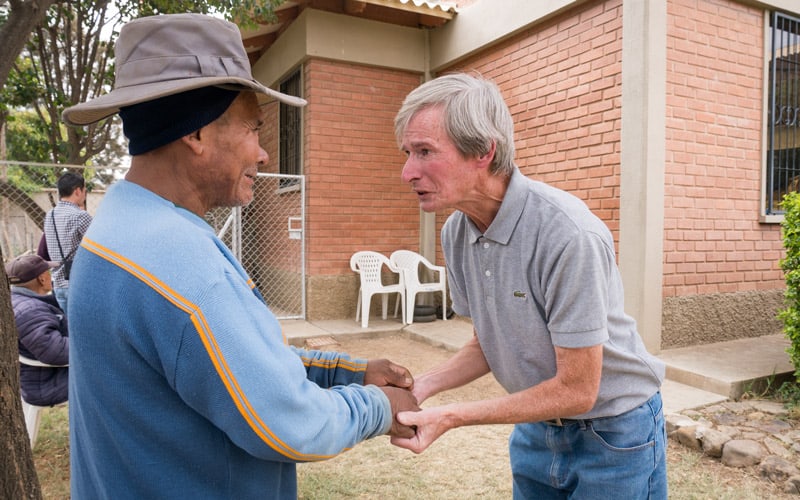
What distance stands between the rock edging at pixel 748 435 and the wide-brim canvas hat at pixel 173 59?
12.9ft

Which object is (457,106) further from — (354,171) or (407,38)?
(407,38)

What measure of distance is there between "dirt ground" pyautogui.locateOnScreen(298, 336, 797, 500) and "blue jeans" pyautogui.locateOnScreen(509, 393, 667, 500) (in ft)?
5.96

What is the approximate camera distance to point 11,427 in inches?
83.7

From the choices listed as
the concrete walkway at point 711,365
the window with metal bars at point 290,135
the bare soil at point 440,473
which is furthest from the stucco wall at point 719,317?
the window with metal bars at point 290,135

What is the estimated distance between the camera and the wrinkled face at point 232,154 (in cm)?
123

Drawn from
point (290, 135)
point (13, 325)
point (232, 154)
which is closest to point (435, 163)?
point (232, 154)

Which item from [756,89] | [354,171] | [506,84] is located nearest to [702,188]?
[756,89]

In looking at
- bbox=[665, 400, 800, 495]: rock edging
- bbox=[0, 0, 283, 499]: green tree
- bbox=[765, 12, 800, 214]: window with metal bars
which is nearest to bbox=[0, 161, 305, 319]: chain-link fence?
bbox=[0, 0, 283, 499]: green tree

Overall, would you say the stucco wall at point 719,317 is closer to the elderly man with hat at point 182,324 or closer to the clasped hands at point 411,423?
the clasped hands at point 411,423

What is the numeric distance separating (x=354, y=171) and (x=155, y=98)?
24.7 ft

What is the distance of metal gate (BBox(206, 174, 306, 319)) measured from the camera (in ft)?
27.6

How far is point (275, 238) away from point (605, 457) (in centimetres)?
899

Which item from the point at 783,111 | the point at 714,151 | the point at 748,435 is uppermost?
the point at 783,111

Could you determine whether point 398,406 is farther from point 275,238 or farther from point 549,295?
point 275,238
